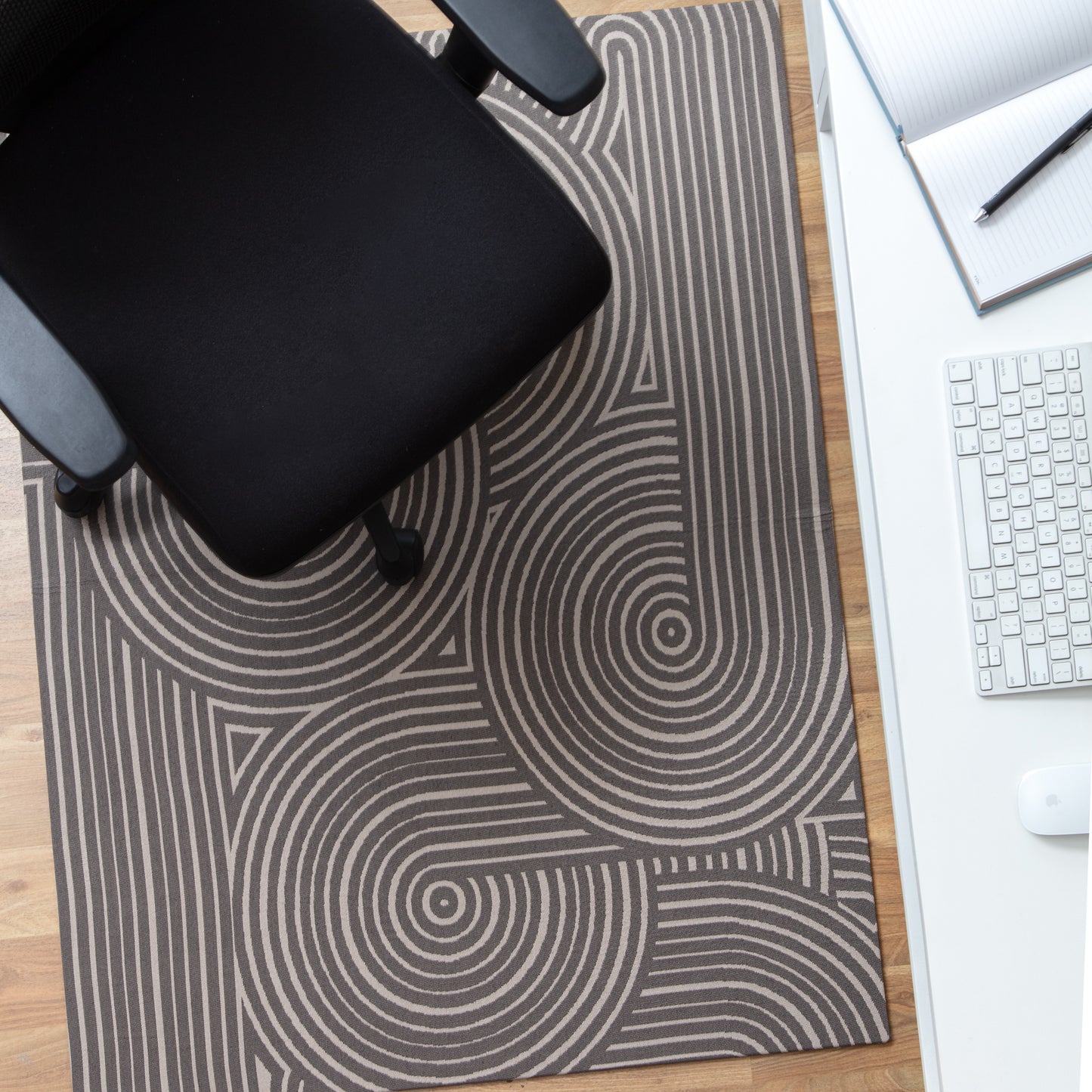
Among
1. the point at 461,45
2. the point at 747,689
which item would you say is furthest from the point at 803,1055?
the point at 461,45

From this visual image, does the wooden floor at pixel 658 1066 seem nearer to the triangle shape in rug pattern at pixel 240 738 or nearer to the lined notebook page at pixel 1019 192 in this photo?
the triangle shape in rug pattern at pixel 240 738

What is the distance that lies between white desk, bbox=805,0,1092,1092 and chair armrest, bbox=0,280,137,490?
68cm

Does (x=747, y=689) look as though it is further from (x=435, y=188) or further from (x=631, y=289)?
(x=435, y=188)

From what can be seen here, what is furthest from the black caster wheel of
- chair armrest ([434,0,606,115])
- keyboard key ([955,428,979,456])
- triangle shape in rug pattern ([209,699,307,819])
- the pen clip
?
the pen clip

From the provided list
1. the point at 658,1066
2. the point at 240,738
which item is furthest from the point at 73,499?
the point at 658,1066

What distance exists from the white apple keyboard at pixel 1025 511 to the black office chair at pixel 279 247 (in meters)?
0.42

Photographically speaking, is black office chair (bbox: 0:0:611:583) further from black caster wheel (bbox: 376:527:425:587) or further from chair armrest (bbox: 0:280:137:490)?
black caster wheel (bbox: 376:527:425:587)

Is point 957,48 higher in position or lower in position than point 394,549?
higher

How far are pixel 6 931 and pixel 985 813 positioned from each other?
134 centimetres

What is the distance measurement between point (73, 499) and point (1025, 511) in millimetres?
1227

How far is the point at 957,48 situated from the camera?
3.06 feet

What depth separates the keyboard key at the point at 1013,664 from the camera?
893 mm

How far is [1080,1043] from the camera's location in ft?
2.79

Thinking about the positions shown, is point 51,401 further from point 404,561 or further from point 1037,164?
point 1037,164
